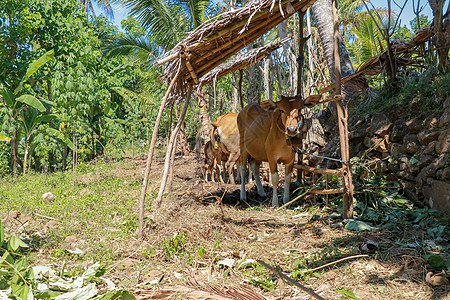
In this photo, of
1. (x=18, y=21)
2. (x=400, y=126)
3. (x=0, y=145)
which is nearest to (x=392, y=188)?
(x=400, y=126)

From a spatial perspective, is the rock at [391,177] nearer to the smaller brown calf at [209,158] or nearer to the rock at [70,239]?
the rock at [70,239]

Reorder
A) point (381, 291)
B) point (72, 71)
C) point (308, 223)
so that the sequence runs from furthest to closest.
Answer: point (72, 71), point (308, 223), point (381, 291)

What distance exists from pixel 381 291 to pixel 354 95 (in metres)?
4.83

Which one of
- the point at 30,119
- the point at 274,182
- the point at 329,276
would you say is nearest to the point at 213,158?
the point at 274,182

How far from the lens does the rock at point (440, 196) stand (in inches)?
161

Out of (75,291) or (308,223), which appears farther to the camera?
(308,223)

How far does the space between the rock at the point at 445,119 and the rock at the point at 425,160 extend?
0.41 m

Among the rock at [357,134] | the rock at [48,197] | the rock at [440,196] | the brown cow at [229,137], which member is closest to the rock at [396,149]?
the rock at [357,134]

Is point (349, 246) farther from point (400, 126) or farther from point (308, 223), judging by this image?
point (400, 126)

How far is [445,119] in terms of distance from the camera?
4.41 meters

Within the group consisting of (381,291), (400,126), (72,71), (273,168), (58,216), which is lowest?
(381,291)

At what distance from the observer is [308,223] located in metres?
4.93

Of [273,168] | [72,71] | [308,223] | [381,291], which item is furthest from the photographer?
[72,71]

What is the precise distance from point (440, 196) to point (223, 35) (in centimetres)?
344
